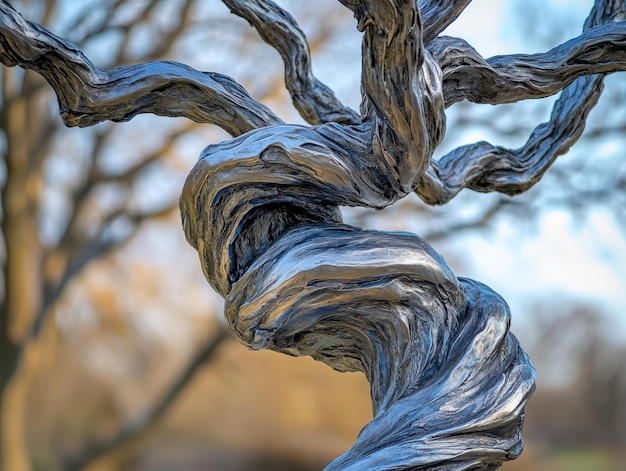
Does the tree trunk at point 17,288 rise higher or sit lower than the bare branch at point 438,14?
higher

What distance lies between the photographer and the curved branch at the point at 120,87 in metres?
0.50

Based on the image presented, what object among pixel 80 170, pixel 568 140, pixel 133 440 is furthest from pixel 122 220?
pixel 568 140

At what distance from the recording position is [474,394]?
20.2 inches

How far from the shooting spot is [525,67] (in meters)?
0.59

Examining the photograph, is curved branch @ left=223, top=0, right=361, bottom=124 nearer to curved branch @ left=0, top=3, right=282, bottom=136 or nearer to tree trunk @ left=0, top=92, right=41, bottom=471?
curved branch @ left=0, top=3, right=282, bottom=136

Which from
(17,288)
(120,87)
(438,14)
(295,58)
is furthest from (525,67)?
(17,288)

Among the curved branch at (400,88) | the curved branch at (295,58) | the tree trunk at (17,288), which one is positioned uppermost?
the tree trunk at (17,288)

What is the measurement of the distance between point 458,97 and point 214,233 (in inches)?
8.9

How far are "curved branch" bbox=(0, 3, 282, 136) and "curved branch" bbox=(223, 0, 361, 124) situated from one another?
0.08 m

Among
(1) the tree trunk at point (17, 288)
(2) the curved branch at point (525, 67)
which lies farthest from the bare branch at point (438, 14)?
(1) the tree trunk at point (17, 288)

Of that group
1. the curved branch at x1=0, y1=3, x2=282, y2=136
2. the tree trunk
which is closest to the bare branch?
the curved branch at x1=0, y1=3, x2=282, y2=136

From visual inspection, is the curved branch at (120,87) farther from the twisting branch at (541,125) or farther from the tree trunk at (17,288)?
the tree trunk at (17,288)

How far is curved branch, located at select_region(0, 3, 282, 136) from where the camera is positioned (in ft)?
1.65

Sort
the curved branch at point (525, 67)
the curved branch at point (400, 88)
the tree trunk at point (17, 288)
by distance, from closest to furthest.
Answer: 1. the curved branch at point (400, 88)
2. the curved branch at point (525, 67)
3. the tree trunk at point (17, 288)
